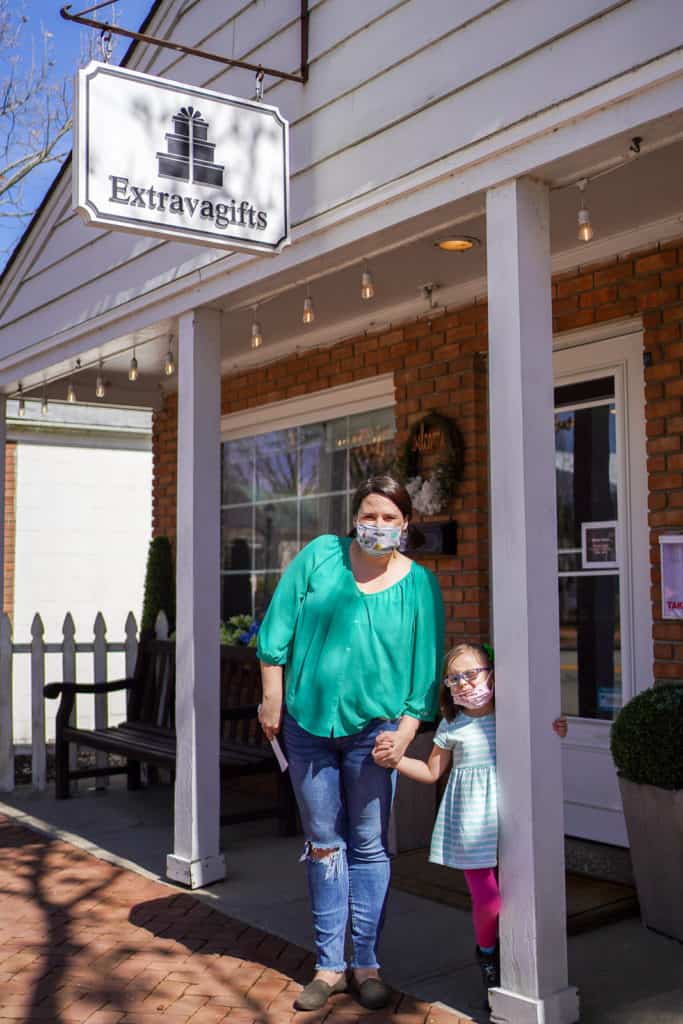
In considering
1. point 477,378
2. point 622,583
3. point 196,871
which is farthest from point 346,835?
point 477,378

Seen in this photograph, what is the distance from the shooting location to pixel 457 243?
534 centimetres

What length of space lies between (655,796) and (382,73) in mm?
3111

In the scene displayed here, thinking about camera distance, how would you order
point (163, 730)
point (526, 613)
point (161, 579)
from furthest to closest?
point (161, 579), point (163, 730), point (526, 613)

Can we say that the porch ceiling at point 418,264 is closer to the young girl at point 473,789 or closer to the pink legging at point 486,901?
the young girl at point 473,789

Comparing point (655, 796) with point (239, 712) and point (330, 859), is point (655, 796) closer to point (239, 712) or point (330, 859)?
point (330, 859)

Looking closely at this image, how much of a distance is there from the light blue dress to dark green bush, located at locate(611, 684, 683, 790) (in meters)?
0.81

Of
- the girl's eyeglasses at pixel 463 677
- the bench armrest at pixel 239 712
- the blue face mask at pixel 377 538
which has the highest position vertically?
the blue face mask at pixel 377 538

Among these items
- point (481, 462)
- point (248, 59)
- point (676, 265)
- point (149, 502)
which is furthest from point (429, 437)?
point (149, 502)

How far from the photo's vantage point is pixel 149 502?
13477mm

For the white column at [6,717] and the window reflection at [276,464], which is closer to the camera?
the white column at [6,717]

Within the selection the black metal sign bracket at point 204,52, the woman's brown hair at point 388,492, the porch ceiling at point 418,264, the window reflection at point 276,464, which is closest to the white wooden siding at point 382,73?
the black metal sign bracket at point 204,52

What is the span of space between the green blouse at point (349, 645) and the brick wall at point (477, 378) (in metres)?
1.77

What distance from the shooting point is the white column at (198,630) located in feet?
17.6

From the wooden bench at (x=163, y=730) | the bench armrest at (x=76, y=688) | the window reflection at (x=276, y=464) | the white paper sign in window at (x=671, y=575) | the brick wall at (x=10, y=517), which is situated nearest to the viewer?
the white paper sign in window at (x=671, y=575)
